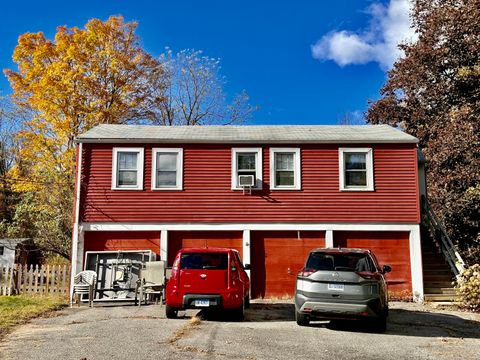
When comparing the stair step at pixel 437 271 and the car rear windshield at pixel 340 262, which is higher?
the car rear windshield at pixel 340 262

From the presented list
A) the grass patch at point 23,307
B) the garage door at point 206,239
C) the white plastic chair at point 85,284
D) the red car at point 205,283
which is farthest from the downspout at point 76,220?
the red car at point 205,283

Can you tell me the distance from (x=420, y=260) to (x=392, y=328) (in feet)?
22.0

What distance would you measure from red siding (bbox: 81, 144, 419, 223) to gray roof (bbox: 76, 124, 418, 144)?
33 cm

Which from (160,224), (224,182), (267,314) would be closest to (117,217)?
(160,224)

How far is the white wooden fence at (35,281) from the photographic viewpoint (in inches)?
655

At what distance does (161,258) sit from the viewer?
53.9 feet

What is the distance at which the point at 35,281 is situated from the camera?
664 inches

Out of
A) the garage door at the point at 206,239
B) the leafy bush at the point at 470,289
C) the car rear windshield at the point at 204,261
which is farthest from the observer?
the garage door at the point at 206,239

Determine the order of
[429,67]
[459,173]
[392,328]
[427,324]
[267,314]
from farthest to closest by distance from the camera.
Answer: [429,67]
[459,173]
[267,314]
[427,324]
[392,328]

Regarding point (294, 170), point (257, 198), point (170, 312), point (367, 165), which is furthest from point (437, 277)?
point (170, 312)

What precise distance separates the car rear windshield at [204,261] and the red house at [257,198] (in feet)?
18.6

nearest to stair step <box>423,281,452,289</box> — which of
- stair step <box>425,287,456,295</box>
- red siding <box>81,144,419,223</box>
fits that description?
stair step <box>425,287,456,295</box>

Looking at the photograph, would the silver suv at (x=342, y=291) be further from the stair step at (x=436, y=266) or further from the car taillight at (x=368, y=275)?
the stair step at (x=436, y=266)

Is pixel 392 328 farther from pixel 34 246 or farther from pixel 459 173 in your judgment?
pixel 34 246
